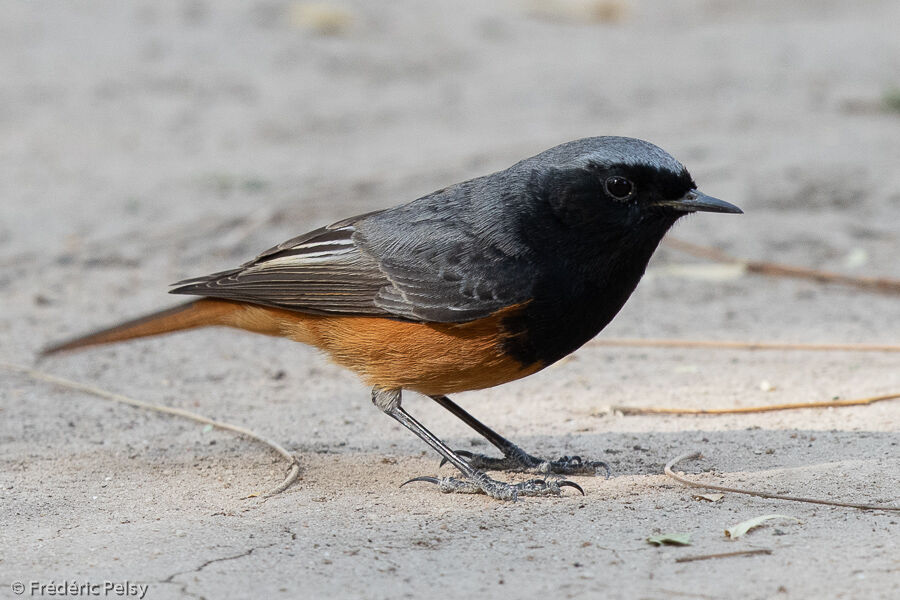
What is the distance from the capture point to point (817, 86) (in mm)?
11570

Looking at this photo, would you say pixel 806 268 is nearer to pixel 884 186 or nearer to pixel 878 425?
pixel 884 186

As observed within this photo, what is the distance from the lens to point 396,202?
28.8ft

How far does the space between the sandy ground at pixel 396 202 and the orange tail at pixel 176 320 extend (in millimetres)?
524

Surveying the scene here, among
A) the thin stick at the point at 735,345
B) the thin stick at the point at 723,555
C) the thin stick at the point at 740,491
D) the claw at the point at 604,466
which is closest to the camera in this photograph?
the thin stick at the point at 723,555

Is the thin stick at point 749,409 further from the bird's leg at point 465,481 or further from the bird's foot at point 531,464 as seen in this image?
the bird's leg at point 465,481

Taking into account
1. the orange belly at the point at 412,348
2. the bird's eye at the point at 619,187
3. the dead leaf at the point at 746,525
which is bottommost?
the dead leaf at the point at 746,525

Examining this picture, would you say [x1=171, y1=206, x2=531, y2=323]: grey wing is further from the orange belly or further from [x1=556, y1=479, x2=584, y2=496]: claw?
[x1=556, y1=479, x2=584, y2=496]: claw

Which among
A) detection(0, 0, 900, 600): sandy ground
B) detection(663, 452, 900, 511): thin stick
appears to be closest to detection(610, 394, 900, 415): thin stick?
detection(0, 0, 900, 600): sandy ground

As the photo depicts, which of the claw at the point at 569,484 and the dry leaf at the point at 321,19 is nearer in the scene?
the claw at the point at 569,484

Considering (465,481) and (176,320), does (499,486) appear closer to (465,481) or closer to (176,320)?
(465,481)

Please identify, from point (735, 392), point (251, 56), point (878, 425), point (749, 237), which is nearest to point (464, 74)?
point (251, 56)

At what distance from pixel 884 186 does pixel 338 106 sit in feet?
18.2

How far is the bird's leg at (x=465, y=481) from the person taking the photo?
4496 mm

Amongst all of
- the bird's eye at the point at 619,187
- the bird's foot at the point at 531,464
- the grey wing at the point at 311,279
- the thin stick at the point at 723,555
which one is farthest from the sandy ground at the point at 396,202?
the bird's eye at the point at 619,187
